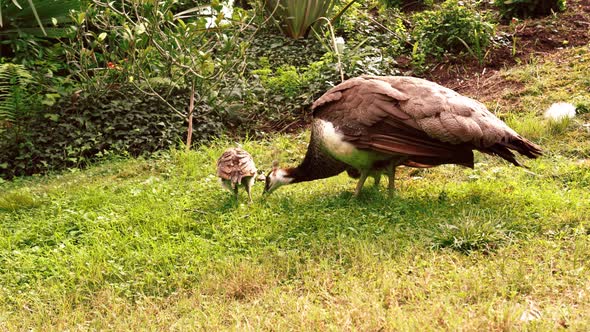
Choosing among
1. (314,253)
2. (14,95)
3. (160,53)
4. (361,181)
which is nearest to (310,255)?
(314,253)

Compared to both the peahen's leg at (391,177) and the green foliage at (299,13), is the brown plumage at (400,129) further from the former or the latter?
the green foliage at (299,13)

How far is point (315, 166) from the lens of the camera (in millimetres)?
5242

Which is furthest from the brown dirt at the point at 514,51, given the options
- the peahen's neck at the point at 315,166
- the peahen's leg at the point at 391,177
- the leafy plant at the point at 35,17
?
the leafy plant at the point at 35,17

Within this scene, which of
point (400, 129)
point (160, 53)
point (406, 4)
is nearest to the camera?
point (400, 129)

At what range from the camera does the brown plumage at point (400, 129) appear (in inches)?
177

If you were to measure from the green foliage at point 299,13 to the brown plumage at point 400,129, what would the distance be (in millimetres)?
4160

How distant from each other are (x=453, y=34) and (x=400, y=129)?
4.16m

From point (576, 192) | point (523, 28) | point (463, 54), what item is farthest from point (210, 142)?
point (523, 28)

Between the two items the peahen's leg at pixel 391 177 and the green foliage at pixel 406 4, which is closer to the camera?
the peahen's leg at pixel 391 177

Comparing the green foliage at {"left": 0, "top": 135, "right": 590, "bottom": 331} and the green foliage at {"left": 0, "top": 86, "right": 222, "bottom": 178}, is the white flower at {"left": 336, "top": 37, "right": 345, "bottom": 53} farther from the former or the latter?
the green foliage at {"left": 0, "top": 135, "right": 590, "bottom": 331}

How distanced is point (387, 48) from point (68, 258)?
5.59m

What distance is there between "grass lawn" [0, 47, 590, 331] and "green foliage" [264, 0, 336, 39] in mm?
3849

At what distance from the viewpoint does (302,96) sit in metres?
7.84

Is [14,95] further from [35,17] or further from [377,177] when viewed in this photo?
[377,177]
